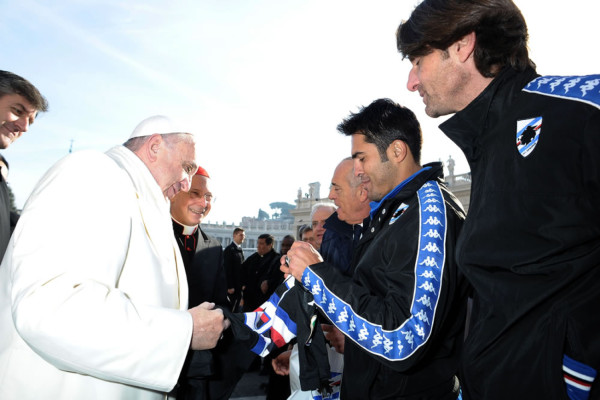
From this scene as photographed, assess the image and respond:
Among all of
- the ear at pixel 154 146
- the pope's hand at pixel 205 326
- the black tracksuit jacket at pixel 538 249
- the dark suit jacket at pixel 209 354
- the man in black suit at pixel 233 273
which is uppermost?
the ear at pixel 154 146

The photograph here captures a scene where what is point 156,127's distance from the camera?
8.20 ft

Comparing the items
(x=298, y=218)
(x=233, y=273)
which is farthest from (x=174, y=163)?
(x=298, y=218)

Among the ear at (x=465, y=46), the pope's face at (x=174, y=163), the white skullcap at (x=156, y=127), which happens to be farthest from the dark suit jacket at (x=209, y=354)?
the ear at (x=465, y=46)

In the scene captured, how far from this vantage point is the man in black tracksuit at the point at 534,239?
100cm

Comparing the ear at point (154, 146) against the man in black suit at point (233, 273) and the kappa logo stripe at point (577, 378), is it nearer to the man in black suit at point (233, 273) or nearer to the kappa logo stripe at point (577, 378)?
the kappa logo stripe at point (577, 378)

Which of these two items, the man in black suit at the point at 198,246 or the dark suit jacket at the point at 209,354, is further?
the man in black suit at the point at 198,246

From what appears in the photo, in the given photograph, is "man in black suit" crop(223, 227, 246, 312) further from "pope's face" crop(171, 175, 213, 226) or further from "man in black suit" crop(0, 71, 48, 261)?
"man in black suit" crop(0, 71, 48, 261)

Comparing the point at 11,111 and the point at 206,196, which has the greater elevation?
the point at 11,111

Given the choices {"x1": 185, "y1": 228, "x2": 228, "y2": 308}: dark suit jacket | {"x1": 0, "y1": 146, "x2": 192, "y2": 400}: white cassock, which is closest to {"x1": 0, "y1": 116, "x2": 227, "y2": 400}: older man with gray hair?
{"x1": 0, "y1": 146, "x2": 192, "y2": 400}: white cassock

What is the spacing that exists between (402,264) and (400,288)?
114mm

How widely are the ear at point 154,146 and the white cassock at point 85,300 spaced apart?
0.56 metres

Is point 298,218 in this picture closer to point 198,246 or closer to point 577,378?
point 198,246

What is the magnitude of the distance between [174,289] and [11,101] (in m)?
2.39

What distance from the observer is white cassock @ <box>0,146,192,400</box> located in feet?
4.57
